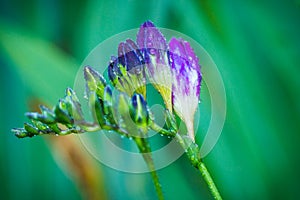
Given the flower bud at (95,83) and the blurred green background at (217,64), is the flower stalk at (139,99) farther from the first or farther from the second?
the blurred green background at (217,64)

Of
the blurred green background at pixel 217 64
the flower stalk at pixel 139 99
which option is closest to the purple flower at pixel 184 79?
the flower stalk at pixel 139 99

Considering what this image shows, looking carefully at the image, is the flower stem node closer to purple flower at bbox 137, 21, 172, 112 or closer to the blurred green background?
purple flower at bbox 137, 21, 172, 112

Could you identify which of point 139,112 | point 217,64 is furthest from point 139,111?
point 217,64

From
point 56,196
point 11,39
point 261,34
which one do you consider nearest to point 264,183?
point 261,34

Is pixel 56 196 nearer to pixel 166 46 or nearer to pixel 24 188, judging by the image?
pixel 24 188

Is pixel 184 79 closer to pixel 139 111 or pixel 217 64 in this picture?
pixel 139 111
